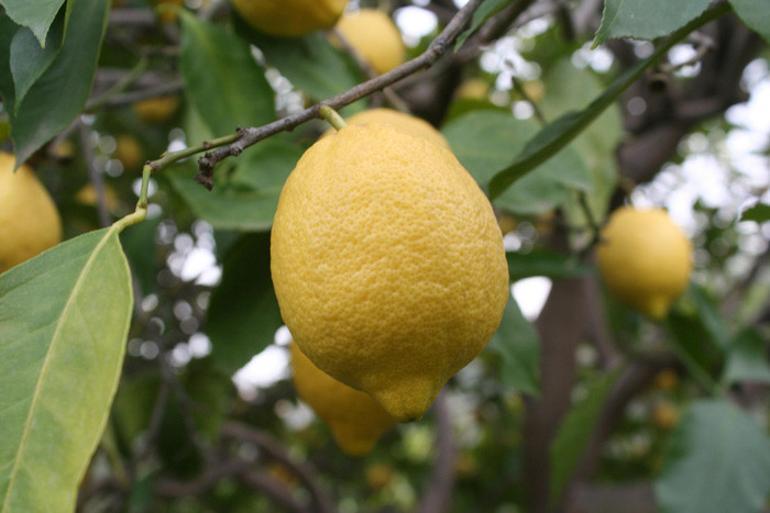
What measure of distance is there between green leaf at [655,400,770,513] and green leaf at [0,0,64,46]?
998mm

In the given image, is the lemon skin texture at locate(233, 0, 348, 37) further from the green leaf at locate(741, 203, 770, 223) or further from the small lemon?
the small lemon

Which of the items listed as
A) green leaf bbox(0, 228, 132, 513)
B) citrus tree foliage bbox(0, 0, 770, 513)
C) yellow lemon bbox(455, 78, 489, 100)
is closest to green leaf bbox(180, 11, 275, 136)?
citrus tree foliage bbox(0, 0, 770, 513)

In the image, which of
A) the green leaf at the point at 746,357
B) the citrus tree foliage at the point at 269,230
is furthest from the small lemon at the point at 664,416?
the green leaf at the point at 746,357

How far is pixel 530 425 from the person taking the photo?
1.82m

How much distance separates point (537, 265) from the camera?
87 cm

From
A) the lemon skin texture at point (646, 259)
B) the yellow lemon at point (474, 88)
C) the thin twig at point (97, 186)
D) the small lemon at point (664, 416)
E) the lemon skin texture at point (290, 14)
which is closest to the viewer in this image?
the lemon skin texture at point (290, 14)

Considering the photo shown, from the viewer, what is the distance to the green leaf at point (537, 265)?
0.86m

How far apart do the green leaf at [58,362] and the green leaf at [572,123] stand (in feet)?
1.01

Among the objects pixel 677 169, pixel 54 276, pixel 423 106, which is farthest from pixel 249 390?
pixel 54 276

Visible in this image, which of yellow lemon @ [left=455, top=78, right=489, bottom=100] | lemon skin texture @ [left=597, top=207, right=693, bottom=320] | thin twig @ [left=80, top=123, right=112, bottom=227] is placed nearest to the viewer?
thin twig @ [left=80, top=123, right=112, bottom=227]

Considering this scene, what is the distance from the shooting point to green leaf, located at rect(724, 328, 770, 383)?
132 cm

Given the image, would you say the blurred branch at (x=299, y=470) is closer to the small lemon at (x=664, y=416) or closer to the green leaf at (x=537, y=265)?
the green leaf at (x=537, y=265)

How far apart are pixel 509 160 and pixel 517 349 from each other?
0.21m

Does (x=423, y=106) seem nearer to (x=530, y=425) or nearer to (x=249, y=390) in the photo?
(x=530, y=425)
